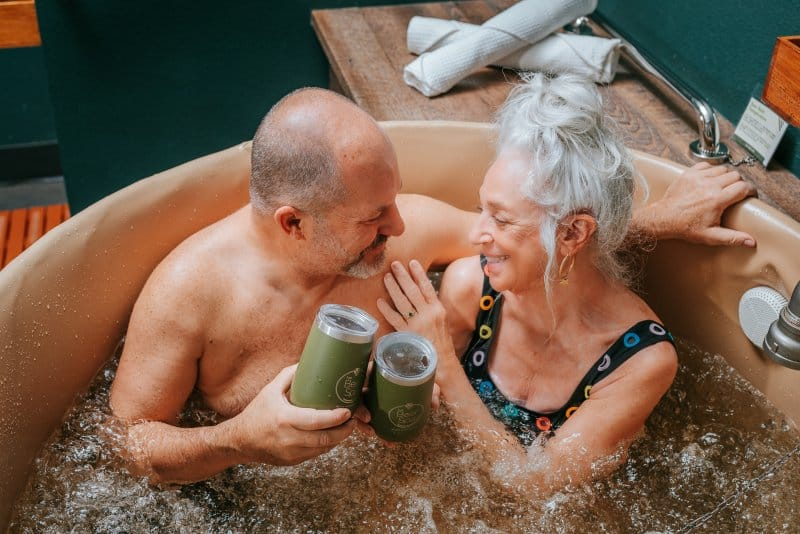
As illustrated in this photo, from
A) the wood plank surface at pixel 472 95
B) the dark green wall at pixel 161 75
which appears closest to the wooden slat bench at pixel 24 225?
the dark green wall at pixel 161 75

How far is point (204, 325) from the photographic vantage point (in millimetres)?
1603

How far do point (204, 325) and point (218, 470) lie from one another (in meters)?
0.28

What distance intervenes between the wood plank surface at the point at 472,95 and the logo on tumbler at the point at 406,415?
110 cm

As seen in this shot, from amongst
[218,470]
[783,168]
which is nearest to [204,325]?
[218,470]

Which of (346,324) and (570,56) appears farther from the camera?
(570,56)

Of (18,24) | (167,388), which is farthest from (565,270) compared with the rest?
(18,24)

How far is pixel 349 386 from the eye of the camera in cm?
118

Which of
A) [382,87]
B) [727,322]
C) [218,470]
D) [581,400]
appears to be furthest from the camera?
[382,87]

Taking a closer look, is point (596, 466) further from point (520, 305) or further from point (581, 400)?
point (520, 305)

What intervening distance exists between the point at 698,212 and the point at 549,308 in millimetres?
406

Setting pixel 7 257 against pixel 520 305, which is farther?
pixel 7 257

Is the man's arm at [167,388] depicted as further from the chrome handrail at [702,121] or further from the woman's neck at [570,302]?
the chrome handrail at [702,121]

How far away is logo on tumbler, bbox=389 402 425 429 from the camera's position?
4.01 feet

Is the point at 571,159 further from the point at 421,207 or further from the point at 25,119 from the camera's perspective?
the point at 25,119
